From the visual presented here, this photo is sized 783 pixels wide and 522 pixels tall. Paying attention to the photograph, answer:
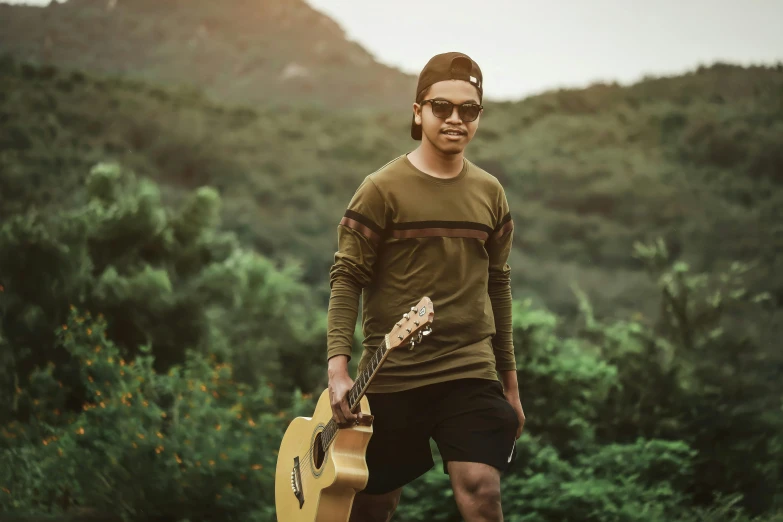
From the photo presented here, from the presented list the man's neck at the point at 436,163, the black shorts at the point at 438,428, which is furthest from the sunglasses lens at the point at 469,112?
the black shorts at the point at 438,428

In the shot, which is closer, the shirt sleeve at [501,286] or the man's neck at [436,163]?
the man's neck at [436,163]

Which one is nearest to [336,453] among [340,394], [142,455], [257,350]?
[340,394]

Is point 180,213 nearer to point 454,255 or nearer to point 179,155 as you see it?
point 454,255

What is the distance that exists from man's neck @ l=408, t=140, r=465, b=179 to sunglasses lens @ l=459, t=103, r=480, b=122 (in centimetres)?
13

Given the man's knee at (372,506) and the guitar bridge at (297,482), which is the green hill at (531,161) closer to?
the guitar bridge at (297,482)

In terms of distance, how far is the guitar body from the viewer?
3293 millimetres

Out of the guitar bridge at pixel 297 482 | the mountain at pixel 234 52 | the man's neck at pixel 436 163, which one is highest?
the mountain at pixel 234 52

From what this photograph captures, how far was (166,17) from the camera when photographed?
25.2 metres

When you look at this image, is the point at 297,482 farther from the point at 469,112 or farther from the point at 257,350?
the point at 257,350

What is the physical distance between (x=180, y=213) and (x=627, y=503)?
21.3 ft

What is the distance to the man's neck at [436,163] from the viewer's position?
3412mm

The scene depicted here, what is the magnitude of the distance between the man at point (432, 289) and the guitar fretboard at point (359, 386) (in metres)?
0.06

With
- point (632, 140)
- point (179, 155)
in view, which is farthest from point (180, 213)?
point (632, 140)

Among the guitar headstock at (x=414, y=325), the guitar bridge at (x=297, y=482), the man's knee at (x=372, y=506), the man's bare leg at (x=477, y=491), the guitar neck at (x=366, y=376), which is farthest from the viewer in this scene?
the guitar bridge at (x=297, y=482)
